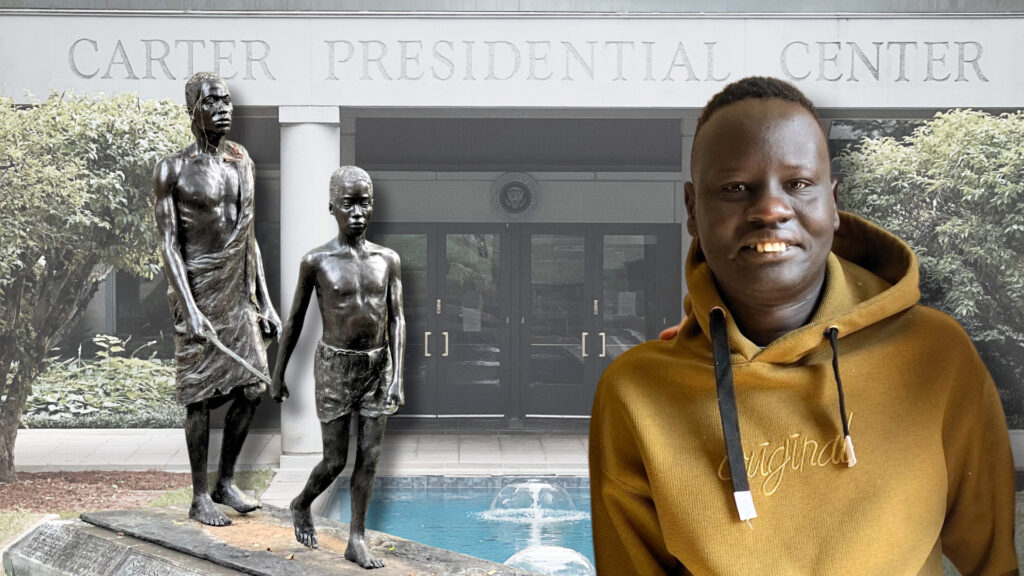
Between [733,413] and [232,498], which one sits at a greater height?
[733,413]

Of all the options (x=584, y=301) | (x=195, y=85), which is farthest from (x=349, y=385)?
(x=584, y=301)

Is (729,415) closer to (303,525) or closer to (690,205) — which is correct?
(690,205)

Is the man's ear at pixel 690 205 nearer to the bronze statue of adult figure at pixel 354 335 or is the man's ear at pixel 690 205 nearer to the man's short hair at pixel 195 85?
the bronze statue of adult figure at pixel 354 335

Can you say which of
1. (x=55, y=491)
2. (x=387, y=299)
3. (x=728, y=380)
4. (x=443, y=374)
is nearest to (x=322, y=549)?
(x=387, y=299)

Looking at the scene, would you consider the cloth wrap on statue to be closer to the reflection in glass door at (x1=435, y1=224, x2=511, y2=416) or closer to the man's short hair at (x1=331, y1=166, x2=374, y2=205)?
the man's short hair at (x1=331, y1=166, x2=374, y2=205)

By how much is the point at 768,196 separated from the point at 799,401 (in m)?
0.24

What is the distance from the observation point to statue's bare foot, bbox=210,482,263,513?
19.5ft

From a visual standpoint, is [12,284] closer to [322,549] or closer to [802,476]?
[322,549]

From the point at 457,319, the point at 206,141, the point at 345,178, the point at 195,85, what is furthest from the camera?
the point at 457,319

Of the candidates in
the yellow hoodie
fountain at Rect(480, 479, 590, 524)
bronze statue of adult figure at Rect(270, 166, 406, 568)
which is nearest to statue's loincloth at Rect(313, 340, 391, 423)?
bronze statue of adult figure at Rect(270, 166, 406, 568)

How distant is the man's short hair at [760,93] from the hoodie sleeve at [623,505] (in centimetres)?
36

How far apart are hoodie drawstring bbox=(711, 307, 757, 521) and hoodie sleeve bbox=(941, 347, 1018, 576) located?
0.25 meters

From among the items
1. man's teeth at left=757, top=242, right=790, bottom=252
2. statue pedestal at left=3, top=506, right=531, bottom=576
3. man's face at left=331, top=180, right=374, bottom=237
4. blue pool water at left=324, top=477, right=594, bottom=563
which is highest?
man's face at left=331, top=180, right=374, bottom=237

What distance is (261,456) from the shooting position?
33.4 feet
